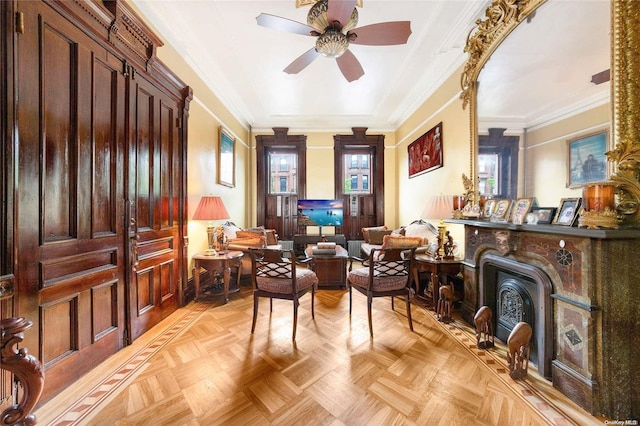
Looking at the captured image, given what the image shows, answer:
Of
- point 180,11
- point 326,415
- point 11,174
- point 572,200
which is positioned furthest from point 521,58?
point 11,174

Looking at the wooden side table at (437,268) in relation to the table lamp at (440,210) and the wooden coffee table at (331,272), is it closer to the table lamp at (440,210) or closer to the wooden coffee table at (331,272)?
the table lamp at (440,210)

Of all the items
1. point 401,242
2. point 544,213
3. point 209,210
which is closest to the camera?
point 544,213

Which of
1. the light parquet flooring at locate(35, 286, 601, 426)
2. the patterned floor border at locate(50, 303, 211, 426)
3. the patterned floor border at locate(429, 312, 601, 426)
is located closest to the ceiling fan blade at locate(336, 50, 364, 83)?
the light parquet flooring at locate(35, 286, 601, 426)

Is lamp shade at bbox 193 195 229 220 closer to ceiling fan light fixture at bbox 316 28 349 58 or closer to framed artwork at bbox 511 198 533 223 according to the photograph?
ceiling fan light fixture at bbox 316 28 349 58

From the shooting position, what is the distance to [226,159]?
4.38 m

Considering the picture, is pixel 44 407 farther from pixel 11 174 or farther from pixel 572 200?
pixel 572 200

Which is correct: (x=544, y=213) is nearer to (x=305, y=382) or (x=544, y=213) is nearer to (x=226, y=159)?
(x=305, y=382)

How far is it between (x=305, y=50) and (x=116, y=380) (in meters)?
3.76

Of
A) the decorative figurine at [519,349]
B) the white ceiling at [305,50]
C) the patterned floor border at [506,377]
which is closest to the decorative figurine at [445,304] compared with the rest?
the patterned floor border at [506,377]

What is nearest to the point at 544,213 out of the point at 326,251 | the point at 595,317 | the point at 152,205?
the point at 595,317

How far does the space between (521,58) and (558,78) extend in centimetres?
43

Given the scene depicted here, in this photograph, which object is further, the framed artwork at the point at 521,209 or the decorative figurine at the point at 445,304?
the decorative figurine at the point at 445,304

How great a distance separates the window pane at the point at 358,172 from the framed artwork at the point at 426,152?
1325 millimetres

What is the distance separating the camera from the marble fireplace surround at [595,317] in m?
1.33
